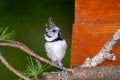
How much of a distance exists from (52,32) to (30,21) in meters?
0.95

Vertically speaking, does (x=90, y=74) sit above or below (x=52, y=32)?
below

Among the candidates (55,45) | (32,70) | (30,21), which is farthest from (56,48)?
(30,21)

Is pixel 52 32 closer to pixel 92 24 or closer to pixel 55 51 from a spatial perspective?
pixel 55 51

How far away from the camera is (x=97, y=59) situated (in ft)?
Answer: 15.5

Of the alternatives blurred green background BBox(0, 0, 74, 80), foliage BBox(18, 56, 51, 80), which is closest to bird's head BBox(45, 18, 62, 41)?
foliage BBox(18, 56, 51, 80)

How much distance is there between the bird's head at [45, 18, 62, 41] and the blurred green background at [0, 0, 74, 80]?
2.93 feet

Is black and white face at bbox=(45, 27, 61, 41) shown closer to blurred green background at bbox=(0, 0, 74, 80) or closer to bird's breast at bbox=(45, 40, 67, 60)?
bird's breast at bbox=(45, 40, 67, 60)

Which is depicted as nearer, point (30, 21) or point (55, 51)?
point (55, 51)

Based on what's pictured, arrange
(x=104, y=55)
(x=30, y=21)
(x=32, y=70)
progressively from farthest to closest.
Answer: (x=30, y=21)
(x=104, y=55)
(x=32, y=70)

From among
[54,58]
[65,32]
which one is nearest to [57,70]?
[54,58]

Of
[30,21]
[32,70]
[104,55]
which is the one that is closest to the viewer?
[32,70]

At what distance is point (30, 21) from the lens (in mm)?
5566

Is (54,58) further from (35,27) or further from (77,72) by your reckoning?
(35,27)

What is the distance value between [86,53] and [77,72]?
16 cm
